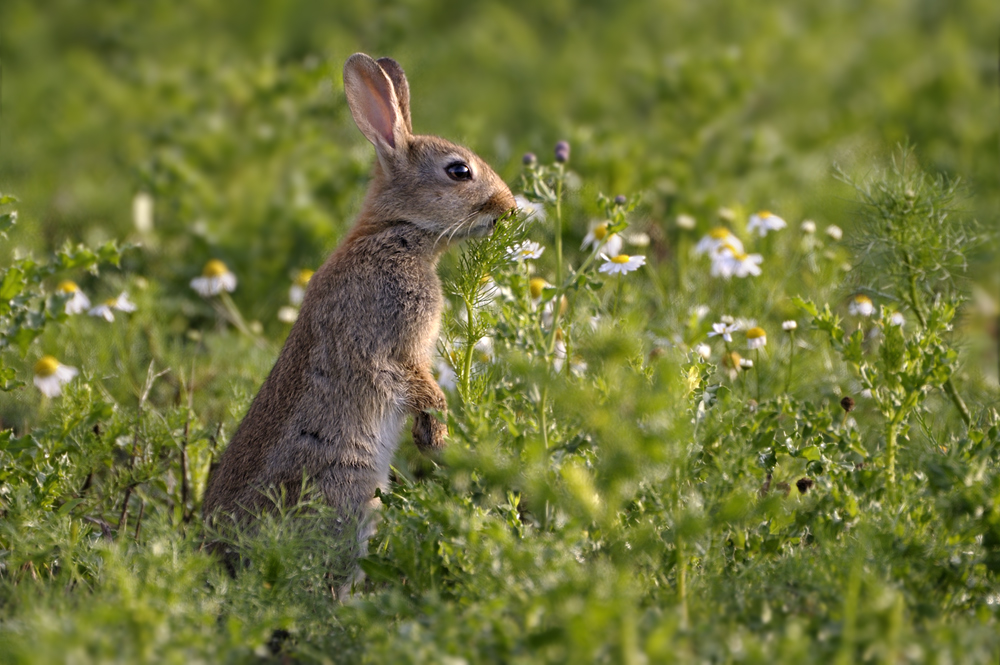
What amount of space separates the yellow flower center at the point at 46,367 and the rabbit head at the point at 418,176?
1448mm

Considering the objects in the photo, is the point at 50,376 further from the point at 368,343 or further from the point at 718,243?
the point at 718,243

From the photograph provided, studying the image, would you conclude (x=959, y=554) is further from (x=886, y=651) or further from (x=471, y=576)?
(x=471, y=576)

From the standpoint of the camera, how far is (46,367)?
172 inches

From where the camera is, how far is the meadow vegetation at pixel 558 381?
2.60 meters

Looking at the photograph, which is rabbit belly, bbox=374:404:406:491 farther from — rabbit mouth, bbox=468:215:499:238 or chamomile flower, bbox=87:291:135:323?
chamomile flower, bbox=87:291:135:323

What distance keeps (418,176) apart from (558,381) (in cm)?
179

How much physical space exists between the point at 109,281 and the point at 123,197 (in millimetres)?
1558

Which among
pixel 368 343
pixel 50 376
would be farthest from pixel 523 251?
pixel 50 376

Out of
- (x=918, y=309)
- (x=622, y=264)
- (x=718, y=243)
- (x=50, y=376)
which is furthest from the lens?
(x=718, y=243)

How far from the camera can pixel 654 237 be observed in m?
6.07

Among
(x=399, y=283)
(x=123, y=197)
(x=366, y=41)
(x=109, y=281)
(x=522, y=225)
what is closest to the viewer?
(x=522, y=225)

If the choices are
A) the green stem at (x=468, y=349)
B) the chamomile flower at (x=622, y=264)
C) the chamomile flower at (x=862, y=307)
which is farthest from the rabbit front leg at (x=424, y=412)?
the chamomile flower at (x=862, y=307)

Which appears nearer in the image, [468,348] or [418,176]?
[468,348]

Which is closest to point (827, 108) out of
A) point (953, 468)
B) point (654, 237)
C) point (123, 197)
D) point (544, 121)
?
point (544, 121)
